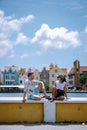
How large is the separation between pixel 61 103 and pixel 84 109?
69cm

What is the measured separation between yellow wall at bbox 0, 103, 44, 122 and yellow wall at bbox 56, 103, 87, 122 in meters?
0.49

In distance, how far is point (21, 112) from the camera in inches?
402

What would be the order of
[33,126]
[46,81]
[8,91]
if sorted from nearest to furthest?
1. [33,126]
2. [8,91]
3. [46,81]

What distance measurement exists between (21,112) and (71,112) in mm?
1435

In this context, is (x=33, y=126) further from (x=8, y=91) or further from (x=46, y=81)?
(x=46, y=81)

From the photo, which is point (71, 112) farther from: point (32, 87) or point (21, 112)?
point (21, 112)

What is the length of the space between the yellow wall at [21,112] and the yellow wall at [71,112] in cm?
49

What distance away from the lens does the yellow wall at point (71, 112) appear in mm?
10219

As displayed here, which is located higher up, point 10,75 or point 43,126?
point 10,75

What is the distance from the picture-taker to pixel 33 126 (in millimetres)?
9312

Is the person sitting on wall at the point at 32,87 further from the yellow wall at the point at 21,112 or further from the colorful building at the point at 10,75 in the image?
the colorful building at the point at 10,75

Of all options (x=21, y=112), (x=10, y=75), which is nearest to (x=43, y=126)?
(x=21, y=112)

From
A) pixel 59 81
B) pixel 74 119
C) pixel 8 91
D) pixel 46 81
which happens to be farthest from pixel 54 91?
pixel 46 81

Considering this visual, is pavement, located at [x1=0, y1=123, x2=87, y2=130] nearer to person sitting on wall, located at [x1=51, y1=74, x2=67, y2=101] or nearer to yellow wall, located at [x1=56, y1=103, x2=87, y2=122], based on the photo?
yellow wall, located at [x1=56, y1=103, x2=87, y2=122]
